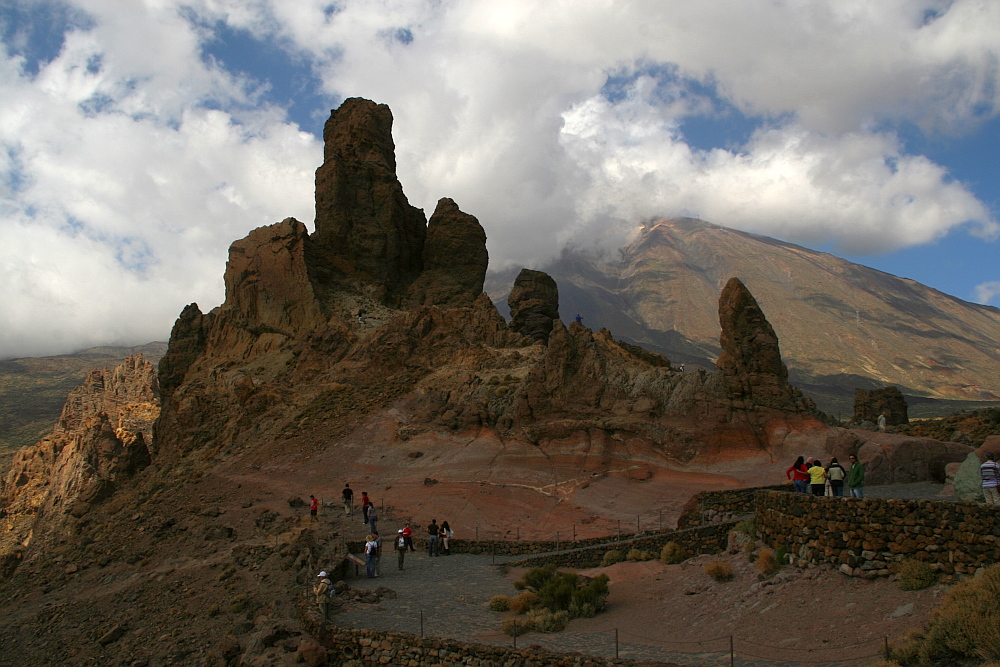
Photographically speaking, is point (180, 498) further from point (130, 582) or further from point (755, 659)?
point (755, 659)

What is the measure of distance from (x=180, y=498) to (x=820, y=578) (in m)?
25.5

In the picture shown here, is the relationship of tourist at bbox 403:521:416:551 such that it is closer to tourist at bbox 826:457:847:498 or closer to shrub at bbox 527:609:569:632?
shrub at bbox 527:609:569:632

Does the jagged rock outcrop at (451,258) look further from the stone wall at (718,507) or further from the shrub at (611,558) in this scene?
the shrub at (611,558)

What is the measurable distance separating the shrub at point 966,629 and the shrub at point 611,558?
861 centimetres

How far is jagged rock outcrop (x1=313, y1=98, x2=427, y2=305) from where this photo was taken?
43906 millimetres

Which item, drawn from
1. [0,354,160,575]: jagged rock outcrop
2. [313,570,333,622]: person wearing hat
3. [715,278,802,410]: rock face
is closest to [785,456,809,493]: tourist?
[313,570,333,622]: person wearing hat

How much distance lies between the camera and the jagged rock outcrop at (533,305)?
139 feet

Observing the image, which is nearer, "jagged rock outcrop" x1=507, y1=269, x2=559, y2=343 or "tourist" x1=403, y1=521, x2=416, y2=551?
"tourist" x1=403, y1=521, x2=416, y2=551

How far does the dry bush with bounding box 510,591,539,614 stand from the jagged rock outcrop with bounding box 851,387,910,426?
38.2 metres

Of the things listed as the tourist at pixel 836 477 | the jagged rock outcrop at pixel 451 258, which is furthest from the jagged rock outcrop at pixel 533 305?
the tourist at pixel 836 477

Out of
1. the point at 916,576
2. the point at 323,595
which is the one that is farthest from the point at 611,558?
the point at 916,576

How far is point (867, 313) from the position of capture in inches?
7229

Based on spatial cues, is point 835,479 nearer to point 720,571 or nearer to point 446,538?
point 720,571

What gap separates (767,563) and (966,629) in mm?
3870
